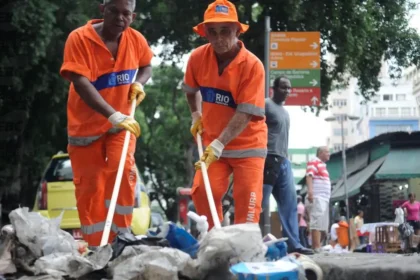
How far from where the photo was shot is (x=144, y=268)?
15.6ft

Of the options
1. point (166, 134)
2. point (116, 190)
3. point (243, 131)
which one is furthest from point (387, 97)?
point (116, 190)

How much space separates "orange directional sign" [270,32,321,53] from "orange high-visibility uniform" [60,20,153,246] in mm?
15648

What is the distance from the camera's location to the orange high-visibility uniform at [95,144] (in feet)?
21.5

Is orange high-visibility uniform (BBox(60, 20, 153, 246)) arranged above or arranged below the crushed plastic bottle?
above

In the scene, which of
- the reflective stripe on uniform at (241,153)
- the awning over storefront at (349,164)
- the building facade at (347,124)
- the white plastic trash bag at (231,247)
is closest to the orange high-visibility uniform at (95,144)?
the reflective stripe on uniform at (241,153)

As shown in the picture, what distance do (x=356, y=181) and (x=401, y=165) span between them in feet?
10.7

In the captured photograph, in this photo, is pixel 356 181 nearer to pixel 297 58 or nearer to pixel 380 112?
pixel 297 58

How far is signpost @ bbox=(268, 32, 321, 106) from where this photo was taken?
22172 mm

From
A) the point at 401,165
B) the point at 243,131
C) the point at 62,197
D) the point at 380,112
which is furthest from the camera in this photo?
the point at 380,112

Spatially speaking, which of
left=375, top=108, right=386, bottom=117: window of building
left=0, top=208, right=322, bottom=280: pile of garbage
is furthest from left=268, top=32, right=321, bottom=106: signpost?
left=375, top=108, right=386, bottom=117: window of building

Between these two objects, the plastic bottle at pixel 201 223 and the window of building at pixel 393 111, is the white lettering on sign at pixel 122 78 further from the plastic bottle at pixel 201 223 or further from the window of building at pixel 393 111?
the window of building at pixel 393 111

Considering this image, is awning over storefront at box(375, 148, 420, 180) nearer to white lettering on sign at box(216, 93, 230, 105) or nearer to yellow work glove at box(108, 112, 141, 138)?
white lettering on sign at box(216, 93, 230, 105)

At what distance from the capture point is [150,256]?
4.84 meters

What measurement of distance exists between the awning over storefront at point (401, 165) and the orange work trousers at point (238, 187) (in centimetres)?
3098
